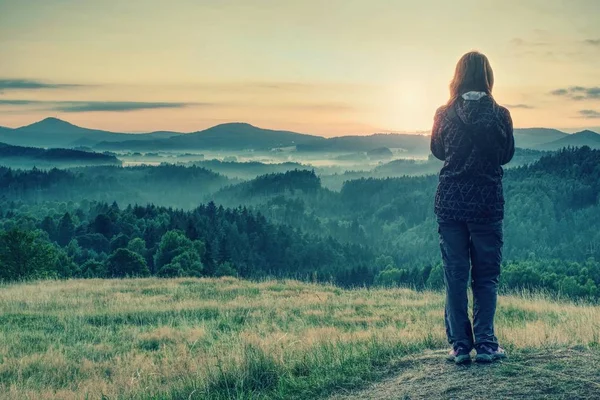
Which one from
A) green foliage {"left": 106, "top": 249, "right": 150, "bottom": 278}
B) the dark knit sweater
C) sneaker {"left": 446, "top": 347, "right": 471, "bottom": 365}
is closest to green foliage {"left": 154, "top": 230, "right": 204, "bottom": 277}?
green foliage {"left": 106, "top": 249, "right": 150, "bottom": 278}

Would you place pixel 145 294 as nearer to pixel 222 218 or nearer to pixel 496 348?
pixel 496 348

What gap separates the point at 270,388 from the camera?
7012 mm

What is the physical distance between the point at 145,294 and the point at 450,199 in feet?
59.1

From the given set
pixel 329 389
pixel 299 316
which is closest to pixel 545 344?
pixel 329 389

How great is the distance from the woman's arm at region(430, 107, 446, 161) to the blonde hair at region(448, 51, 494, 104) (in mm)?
278

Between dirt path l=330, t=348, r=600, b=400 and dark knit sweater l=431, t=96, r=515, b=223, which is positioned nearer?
dirt path l=330, t=348, r=600, b=400

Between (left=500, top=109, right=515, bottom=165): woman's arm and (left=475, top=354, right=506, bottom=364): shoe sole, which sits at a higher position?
(left=500, top=109, right=515, bottom=165): woman's arm

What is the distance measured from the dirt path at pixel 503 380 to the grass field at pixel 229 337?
0.10m

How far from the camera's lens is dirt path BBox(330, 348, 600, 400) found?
5500mm

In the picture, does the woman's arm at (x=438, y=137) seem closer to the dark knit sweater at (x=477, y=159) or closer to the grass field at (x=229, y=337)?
the dark knit sweater at (x=477, y=159)

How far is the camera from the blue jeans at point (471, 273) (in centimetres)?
641

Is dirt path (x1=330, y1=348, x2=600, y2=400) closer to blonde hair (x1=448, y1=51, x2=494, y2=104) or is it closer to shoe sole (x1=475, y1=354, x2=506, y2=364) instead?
shoe sole (x1=475, y1=354, x2=506, y2=364)

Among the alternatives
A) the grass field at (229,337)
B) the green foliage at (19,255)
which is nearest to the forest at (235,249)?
the green foliage at (19,255)

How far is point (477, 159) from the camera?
20.9ft
